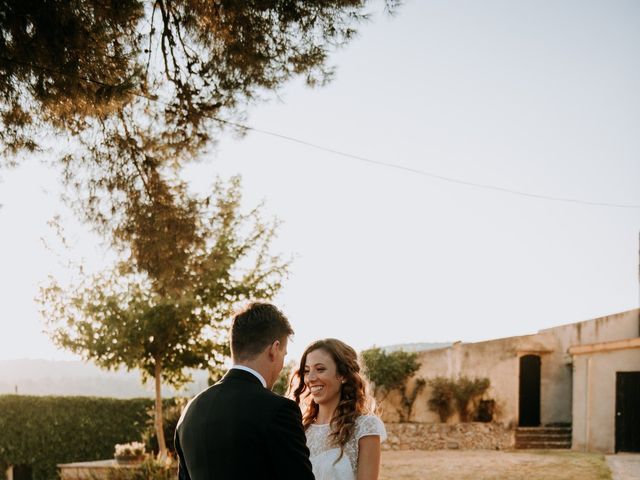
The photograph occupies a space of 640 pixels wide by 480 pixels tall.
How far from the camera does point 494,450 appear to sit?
1024 inches

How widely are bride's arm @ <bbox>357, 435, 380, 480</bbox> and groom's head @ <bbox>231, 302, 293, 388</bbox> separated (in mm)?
1531

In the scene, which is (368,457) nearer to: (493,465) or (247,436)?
(247,436)

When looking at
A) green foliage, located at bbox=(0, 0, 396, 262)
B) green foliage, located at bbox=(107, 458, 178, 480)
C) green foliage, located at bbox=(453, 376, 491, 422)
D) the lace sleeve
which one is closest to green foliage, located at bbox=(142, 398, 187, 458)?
green foliage, located at bbox=(107, 458, 178, 480)

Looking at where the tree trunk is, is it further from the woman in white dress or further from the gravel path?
the woman in white dress

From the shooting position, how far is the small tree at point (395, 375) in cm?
2802

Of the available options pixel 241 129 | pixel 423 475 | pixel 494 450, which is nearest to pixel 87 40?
pixel 241 129

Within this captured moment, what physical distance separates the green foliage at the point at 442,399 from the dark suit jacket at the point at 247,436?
83.8 feet

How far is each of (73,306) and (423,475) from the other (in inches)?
353

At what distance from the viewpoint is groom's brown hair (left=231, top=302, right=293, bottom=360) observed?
119 inches

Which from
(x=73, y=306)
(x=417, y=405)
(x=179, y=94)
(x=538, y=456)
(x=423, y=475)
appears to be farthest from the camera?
(x=417, y=405)

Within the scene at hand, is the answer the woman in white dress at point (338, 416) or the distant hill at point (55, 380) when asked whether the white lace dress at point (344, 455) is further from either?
the distant hill at point (55, 380)

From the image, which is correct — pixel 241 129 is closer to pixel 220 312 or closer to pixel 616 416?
pixel 220 312

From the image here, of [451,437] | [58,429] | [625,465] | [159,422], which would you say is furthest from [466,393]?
[159,422]

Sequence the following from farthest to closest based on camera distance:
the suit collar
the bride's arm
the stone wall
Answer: the stone wall < the bride's arm < the suit collar
